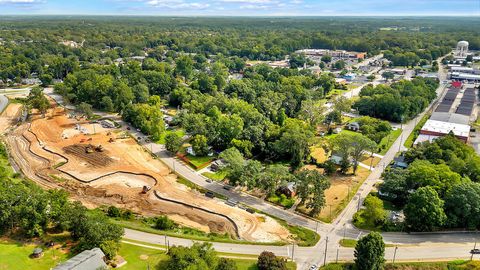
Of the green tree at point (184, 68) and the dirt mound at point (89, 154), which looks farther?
the green tree at point (184, 68)

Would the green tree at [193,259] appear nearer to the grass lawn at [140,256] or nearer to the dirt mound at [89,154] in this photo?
the grass lawn at [140,256]

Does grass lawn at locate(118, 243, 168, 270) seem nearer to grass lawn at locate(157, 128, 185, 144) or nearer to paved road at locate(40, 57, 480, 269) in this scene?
paved road at locate(40, 57, 480, 269)

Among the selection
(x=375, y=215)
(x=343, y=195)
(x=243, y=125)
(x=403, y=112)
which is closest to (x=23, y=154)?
(x=243, y=125)

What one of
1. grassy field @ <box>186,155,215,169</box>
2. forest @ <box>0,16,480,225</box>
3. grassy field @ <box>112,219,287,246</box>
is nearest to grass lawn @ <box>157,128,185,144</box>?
forest @ <box>0,16,480,225</box>

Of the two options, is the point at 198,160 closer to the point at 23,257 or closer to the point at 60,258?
the point at 60,258

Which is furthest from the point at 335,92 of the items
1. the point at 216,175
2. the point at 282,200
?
the point at 282,200

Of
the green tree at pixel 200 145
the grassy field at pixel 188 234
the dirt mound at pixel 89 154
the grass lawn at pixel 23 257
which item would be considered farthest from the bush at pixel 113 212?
the green tree at pixel 200 145

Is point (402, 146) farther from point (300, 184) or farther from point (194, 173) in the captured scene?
point (194, 173)
